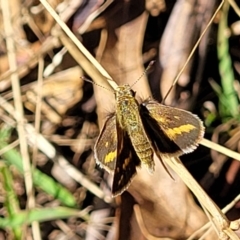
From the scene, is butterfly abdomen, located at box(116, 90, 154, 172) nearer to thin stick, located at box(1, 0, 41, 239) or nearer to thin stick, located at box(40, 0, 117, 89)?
thin stick, located at box(40, 0, 117, 89)

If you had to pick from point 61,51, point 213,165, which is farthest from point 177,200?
point 61,51

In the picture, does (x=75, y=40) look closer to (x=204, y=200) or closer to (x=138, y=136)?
(x=138, y=136)

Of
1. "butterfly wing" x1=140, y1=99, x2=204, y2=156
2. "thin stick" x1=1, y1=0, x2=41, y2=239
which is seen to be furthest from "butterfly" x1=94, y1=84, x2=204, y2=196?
"thin stick" x1=1, y1=0, x2=41, y2=239

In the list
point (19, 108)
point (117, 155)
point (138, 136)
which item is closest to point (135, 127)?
point (138, 136)

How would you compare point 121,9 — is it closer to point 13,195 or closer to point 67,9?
point 67,9

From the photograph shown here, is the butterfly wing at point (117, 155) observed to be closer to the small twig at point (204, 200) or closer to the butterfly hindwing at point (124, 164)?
the butterfly hindwing at point (124, 164)

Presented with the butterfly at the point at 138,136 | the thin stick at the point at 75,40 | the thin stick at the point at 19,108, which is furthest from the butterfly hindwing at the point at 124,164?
the thin stick at the point at 19,108
